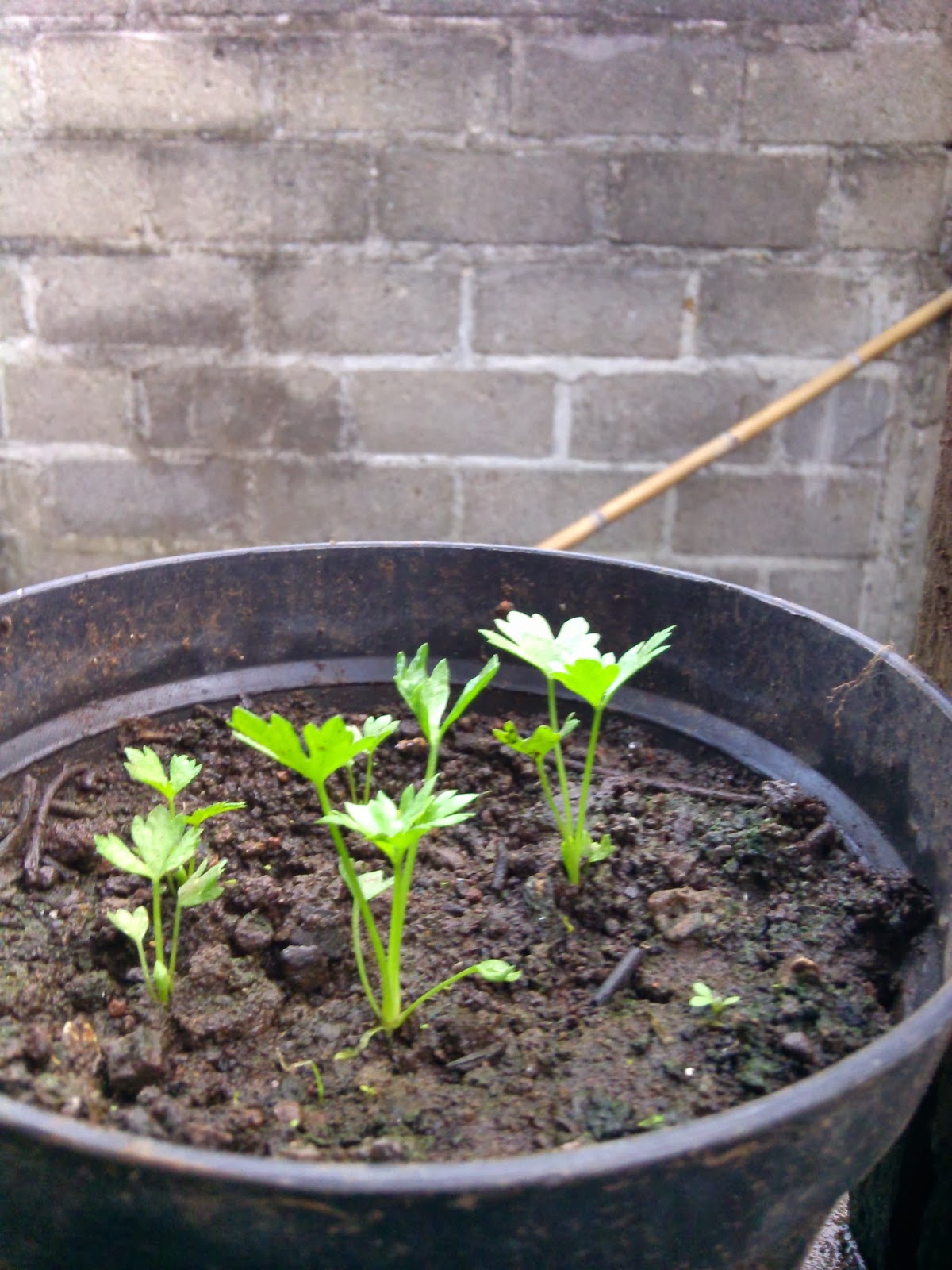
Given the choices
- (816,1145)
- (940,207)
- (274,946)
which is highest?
(940,207)

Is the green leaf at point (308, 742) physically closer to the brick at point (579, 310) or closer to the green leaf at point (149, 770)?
the green leaf at point (149, 770)

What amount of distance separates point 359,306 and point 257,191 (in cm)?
32

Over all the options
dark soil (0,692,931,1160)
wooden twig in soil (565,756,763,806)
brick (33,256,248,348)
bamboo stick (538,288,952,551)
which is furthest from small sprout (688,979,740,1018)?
brick (33,256,248,348)

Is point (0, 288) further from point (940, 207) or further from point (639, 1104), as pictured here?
point (639, 1104)

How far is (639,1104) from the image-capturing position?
633 millimetres

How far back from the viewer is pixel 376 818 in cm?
65

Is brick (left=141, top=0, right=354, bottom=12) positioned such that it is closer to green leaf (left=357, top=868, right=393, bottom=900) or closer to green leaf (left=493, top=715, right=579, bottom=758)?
green leaf (left=493, top=715, right=579, bottom=758)

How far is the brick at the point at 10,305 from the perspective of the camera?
2283 mm

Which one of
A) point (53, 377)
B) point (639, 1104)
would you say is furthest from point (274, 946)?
point (53, 377)

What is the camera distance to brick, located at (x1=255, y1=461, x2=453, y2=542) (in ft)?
7.82

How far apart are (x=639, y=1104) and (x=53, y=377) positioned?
7.30ft

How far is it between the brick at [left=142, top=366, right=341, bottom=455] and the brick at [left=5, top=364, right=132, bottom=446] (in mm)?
76

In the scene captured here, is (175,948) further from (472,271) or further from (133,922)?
(472,271)

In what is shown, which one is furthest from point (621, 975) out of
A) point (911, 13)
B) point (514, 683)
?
point (911, 13)
